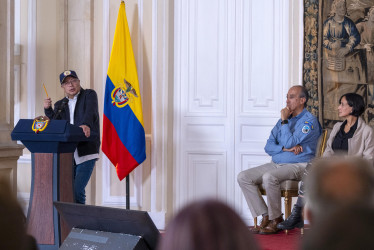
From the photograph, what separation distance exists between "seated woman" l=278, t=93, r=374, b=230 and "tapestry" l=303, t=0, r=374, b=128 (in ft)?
2.86

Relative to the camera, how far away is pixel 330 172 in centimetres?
136

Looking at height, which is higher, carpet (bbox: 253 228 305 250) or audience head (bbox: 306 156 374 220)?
audience head (bbox: 306 156 374 220)

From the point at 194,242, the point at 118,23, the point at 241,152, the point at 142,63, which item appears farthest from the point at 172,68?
the point at 194,242

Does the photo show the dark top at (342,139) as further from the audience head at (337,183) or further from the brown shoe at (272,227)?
the audience head at (337,183)

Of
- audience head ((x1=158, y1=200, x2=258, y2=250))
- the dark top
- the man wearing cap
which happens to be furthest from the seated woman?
audience head ((x1=158, y1=200, x2=258, y2=250))

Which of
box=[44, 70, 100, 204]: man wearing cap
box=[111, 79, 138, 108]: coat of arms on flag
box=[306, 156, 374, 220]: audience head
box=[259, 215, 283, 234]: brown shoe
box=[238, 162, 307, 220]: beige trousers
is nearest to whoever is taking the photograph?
box=[306, 156, 374, 220]: audience head

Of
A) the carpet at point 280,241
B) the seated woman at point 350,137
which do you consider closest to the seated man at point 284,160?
the carpet at point 280,241

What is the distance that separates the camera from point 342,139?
5.45m

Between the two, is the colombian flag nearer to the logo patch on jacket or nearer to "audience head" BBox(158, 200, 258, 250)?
the logo patch on jacket

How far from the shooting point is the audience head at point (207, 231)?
3.01ft

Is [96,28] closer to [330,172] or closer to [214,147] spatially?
[214,147]

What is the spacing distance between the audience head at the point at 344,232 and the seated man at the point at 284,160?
188 inches

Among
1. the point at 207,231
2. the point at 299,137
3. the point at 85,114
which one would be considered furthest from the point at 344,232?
the point at 299,137

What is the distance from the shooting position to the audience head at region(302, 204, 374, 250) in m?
0.85
